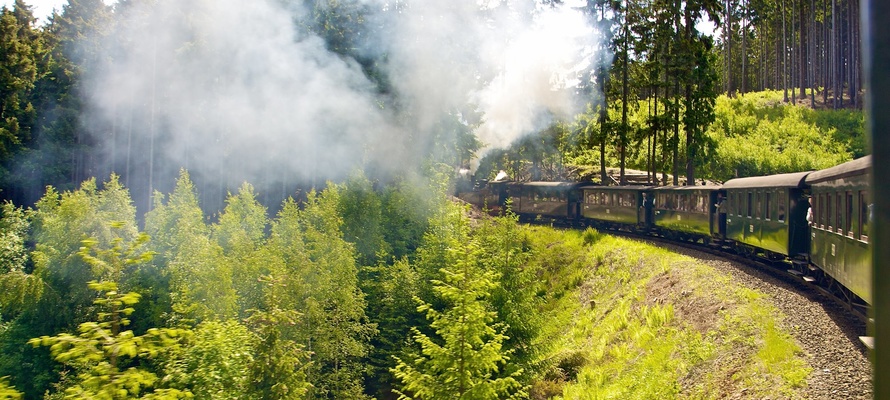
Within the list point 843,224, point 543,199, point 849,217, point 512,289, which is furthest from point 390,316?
point 543,199

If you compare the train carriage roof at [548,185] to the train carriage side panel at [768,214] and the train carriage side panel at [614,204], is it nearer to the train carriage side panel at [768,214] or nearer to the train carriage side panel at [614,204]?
the train carriage side panel at [614,204]

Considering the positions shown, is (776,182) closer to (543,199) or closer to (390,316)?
(390,316)

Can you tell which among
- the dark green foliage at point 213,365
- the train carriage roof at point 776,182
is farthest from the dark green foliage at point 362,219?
the train carriage roof at point 776,182

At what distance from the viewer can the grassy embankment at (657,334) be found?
1016cm

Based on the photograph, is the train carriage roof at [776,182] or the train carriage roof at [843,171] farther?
the train carriage roof at [776,182]

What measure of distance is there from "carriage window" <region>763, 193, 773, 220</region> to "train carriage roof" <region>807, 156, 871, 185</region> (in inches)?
70.6

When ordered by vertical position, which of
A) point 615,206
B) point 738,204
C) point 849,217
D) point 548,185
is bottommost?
point 849,217

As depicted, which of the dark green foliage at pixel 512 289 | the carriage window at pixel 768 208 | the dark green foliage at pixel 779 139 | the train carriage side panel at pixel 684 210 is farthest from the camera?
the dark green foliage at pixel 779 139

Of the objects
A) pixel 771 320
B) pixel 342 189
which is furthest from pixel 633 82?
pixel 771 320

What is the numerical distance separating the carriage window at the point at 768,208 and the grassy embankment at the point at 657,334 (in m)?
1.96

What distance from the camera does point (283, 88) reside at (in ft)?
119

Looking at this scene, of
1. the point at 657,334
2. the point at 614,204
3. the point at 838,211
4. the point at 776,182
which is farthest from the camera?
the point at 614,204

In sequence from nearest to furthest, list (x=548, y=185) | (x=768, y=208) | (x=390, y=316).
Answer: (x=768, y=208), (x=390, y=316), (x=548, y=185)

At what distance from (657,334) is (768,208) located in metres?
4.82
